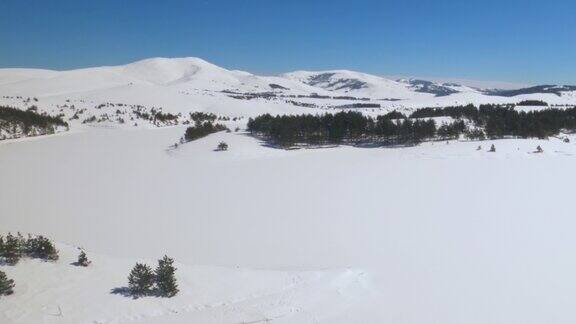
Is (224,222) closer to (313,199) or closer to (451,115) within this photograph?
(313,199)

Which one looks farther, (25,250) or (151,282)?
(25,250)

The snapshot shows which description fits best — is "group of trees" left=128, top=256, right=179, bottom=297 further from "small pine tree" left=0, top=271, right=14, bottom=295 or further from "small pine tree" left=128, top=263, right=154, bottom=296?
"small pine tree" left=0, top=271, right=14, bottom=295

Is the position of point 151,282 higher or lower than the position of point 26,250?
lower

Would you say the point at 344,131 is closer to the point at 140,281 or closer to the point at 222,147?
the point at 222,147

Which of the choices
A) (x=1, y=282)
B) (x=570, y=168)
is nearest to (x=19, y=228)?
(x=1, y=282)

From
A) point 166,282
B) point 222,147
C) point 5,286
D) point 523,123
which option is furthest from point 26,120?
point 523,123

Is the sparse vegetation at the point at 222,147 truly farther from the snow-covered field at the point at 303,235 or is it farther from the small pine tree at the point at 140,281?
the small pine tree at the point at 140,281
